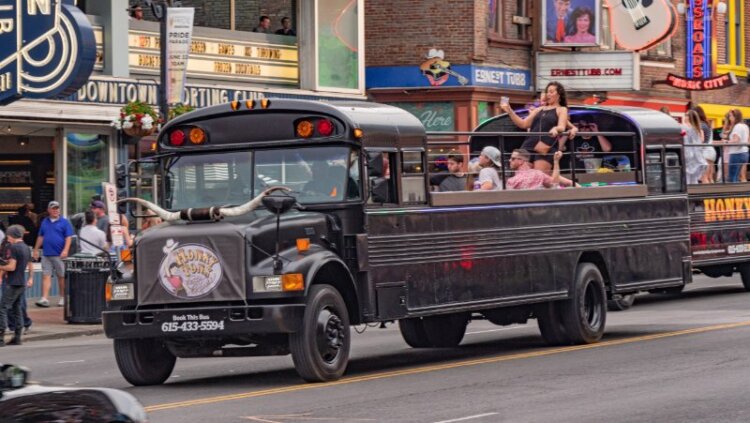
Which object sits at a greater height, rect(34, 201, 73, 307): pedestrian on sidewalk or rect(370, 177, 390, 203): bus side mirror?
rect(370, 177, 390, 203): bus side mirror

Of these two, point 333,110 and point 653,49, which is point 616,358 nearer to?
point 333,110

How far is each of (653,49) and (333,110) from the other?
109ft

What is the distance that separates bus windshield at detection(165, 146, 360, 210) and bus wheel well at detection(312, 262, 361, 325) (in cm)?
69

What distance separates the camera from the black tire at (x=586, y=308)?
18.5 metres

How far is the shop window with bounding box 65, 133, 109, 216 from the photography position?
29.8 m

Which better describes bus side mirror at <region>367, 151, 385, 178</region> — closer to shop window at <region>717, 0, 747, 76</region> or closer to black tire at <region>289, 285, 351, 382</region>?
black tire at <region>289, 285, 351, 382</region>

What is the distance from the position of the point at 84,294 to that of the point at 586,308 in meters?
9.78

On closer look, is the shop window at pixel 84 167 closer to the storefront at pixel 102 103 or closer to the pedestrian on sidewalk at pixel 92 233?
the storefront at pixel 102 103

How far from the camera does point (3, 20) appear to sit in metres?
27.1

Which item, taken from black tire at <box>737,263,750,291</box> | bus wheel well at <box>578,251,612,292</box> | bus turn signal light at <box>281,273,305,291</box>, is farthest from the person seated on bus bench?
black tire at <box>737,263,750,291</box>

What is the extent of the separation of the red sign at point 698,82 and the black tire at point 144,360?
31.8m

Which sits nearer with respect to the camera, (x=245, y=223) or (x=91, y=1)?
(x=245, y=223)

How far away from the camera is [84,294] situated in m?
25.7

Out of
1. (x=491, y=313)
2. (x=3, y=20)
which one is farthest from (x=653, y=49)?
(x=491, y=313)
